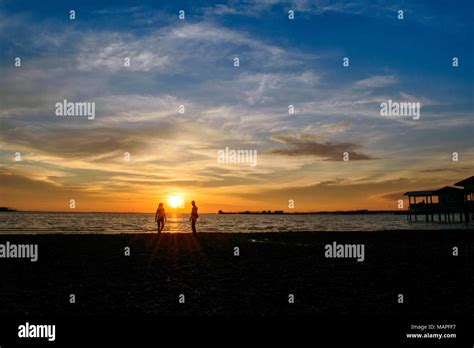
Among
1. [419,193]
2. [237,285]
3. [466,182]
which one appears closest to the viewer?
[237,285]

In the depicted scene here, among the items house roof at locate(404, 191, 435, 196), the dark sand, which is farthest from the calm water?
the dark sand

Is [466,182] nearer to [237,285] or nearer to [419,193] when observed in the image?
[419,193]

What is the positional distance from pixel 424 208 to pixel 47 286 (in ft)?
219

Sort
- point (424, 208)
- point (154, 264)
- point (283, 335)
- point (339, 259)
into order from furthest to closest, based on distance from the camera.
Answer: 1. point (424, 208)
2. point (339, 259)
3. point (154, 264)
4. point (283, 335)

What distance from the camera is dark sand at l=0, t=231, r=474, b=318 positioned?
9.24m

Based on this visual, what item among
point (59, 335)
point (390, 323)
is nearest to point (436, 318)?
point (390, 323)

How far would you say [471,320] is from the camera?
8.23m

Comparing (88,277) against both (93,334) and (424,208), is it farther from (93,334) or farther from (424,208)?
(424,208)

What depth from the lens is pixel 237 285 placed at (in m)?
11.8

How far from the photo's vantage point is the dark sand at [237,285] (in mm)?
9240

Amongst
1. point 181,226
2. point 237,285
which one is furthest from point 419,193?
point 237,285

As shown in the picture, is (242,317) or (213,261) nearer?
(242,317)

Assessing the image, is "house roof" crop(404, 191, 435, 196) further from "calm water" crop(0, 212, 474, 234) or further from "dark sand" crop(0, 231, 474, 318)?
"dark sand" crop(0, 231, 474, 318)

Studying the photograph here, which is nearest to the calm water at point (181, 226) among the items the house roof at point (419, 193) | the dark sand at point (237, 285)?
the house roof at point (419, 193)
